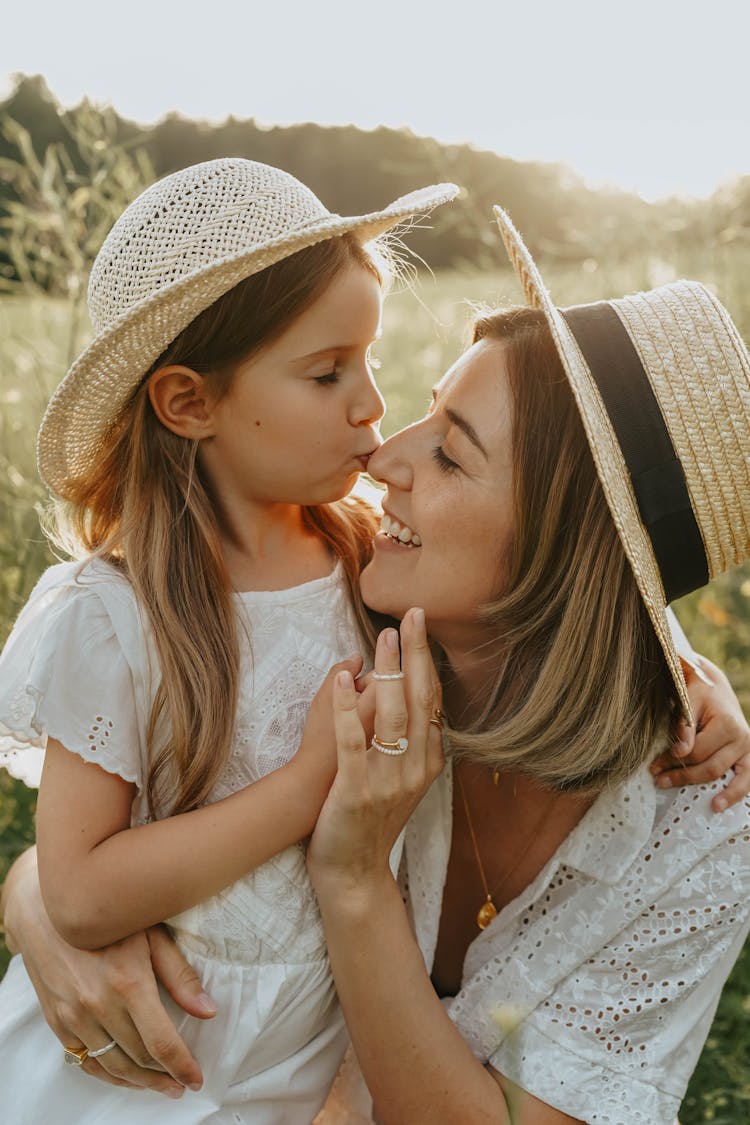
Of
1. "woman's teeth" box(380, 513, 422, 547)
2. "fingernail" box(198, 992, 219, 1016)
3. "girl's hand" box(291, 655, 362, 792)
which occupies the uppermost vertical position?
"woman's teeth" box(380, 513, 422, 547)

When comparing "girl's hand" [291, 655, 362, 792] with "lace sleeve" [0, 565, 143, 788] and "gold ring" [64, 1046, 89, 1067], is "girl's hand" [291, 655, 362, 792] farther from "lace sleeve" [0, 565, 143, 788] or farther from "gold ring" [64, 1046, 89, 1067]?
"gold ring" [64, 1046, 89, 1067]

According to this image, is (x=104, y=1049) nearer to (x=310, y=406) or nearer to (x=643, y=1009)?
(x=643, y=1009)

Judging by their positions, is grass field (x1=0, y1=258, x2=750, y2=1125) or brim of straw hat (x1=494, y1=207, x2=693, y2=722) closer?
brim of straw hat (x1=494, y1=207, x2=693, y2=722)

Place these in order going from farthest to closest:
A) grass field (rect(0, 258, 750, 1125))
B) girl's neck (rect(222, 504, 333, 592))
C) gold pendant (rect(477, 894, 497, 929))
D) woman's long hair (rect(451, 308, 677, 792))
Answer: grass field (rect(0, 258, 750, 1125)), gold pendant (rect(477, 894, 497, 929)), girl's neck (rect(222, 504, 333, 592)), woman's long hair (rect(451, 308, 677, 792))

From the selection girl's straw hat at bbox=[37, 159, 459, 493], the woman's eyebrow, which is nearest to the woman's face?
the woman's eyebrow

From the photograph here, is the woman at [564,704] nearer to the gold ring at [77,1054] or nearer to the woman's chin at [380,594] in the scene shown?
the woman's chin at [380,594]

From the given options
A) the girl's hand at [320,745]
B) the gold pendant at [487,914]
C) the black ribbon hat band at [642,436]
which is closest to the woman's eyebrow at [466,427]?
the black ribbon hat band at [642,436]

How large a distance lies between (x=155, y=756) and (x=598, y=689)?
84cm

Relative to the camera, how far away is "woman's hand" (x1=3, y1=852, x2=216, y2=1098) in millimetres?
1883

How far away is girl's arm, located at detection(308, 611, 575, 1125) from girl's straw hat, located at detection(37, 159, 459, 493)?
68 cm

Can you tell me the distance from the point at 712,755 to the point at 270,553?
3.23ft

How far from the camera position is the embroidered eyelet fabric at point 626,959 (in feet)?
6.93

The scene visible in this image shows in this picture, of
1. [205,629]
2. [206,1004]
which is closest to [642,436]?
[205,629]

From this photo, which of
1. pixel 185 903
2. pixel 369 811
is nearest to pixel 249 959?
pixel 185 903
